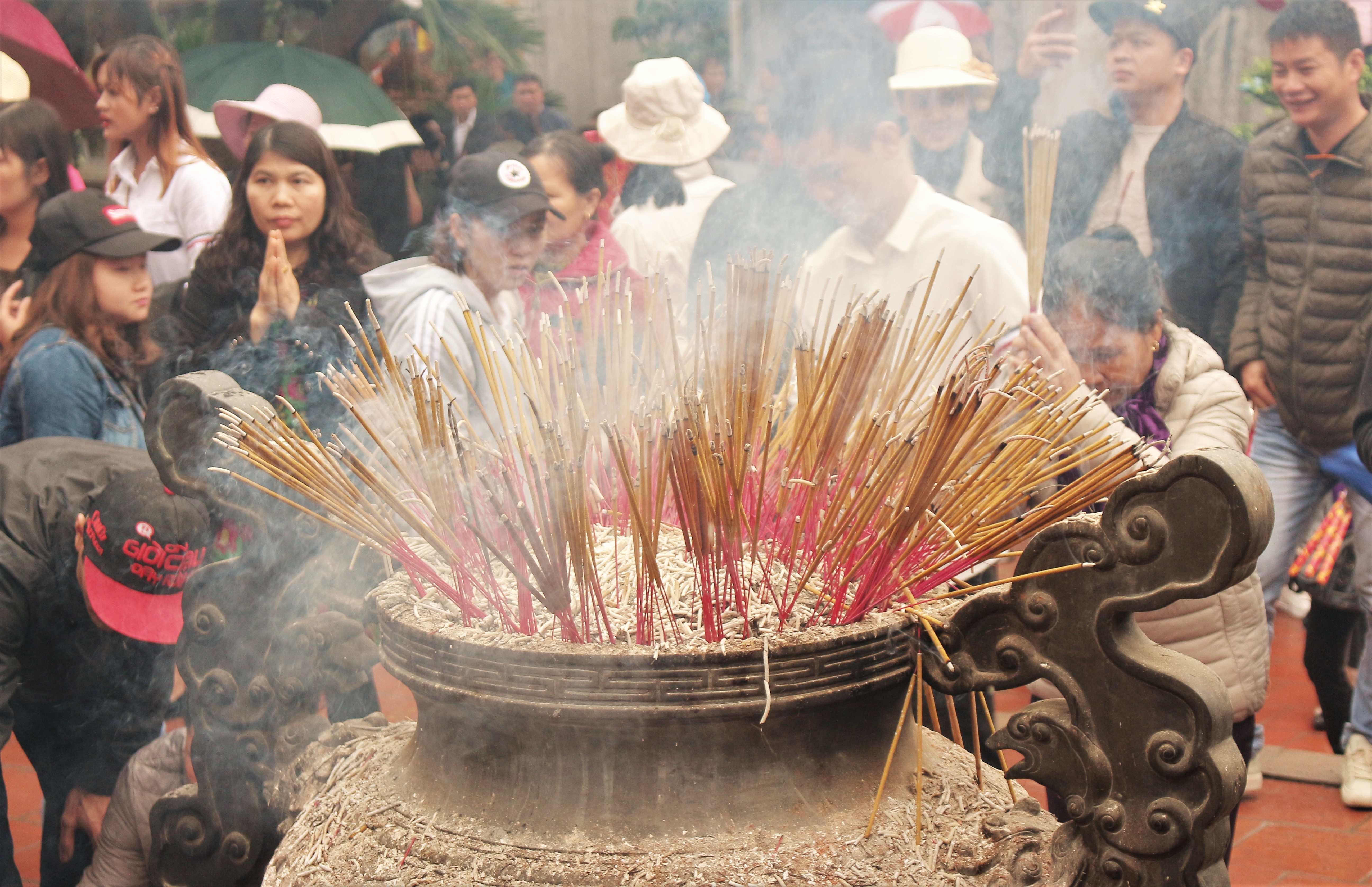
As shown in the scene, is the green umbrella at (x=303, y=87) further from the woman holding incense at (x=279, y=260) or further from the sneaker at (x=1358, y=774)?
the sneaker at (x=1358, y=774)

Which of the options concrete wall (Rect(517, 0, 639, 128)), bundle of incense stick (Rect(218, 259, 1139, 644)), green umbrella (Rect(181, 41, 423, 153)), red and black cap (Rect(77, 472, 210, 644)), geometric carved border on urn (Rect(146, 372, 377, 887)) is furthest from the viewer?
concrete wall (Rect(517, 0, 639, 128))

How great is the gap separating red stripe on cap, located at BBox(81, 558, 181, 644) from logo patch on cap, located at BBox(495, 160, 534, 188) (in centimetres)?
134

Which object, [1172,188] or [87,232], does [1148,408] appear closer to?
[1172,188]

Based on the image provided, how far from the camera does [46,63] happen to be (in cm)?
433

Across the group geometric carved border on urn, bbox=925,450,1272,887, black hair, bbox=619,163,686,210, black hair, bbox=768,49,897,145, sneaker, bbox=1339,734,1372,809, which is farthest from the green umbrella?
sneaker, bbox=1339,734,1372,809

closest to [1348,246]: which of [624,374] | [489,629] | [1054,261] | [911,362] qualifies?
[1054,261]

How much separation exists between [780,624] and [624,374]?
473 millimetres

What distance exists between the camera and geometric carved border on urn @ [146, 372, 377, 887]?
5.17 feet

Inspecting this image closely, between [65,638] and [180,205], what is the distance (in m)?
1.55

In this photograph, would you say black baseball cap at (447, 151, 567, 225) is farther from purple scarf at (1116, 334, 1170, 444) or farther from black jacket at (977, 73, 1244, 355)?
purple scarf at (1116, 334, 1170, 444)

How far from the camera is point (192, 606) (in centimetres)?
159

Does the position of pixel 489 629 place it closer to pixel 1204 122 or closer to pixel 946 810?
pixel 946 810

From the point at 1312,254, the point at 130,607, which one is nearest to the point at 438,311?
the point at 130,607

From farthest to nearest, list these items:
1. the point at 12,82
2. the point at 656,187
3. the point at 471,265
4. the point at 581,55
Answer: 1. the point at 581,55
2. the point at 12,82
3. the point at 656,187
4. the point at 471,265
